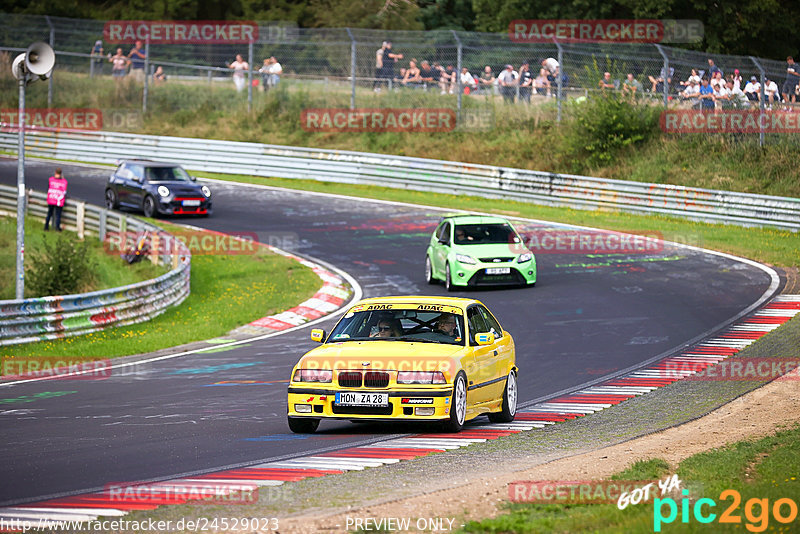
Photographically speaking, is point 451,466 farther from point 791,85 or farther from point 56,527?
point 791,85

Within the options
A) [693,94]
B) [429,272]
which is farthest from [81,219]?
[693,94]

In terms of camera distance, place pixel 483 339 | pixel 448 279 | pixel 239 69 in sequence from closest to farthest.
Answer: pixel 483 339, pixel 448 279, pixel 239 69

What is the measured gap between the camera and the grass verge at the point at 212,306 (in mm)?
18172

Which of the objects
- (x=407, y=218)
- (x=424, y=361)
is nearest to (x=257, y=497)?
(x=424, y=361)

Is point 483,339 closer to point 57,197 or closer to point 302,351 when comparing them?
point 302,351

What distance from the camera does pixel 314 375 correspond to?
1076 centimetres

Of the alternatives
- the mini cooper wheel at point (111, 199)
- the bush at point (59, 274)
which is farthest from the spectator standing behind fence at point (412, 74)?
the bush at point (59, 274)

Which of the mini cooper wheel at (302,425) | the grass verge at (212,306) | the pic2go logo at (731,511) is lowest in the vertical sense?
the grass verge at (212,306)

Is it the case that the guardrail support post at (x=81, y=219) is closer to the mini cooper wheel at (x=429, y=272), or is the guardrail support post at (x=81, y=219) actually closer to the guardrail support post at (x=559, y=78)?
the mini cooper wheel at (x=429, y=272)

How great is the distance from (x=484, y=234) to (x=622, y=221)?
372 inches

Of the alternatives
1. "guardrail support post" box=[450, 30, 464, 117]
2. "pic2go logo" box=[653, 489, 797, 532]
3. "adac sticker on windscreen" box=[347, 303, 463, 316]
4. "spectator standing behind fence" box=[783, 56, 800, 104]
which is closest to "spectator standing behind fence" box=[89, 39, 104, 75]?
"guardrail support post" box=[450, 30, 464, 117]

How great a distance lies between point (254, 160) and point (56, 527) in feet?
110

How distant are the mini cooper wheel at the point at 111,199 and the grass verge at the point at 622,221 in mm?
6573

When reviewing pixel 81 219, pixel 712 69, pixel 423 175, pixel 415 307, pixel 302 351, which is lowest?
pixel 81 219
